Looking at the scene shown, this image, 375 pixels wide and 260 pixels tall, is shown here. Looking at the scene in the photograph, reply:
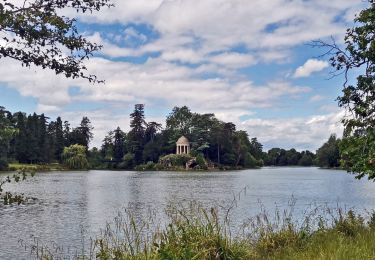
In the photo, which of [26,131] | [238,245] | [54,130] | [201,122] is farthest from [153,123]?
[238,245]

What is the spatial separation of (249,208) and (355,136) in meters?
15.1

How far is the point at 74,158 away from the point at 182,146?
113 ft

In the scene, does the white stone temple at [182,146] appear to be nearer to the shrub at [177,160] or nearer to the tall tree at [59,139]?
the shrub at [177,160]

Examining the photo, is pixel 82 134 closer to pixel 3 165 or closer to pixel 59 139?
pixel 59 139

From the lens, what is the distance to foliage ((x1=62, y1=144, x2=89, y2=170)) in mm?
119688

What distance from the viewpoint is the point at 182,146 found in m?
138

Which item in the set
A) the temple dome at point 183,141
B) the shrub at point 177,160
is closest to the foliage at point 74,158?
the shrub at point 177,160

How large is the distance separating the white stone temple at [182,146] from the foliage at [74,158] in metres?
29.7

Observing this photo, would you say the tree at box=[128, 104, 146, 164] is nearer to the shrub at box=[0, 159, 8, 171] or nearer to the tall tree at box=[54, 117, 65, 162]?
the tall tree at box=[54, 117, 65, 162]

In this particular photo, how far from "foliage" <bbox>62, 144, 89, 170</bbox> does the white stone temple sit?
29660 millimetres

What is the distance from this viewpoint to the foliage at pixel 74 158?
4712 inches

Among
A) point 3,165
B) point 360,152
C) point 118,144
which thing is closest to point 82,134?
point 118,144

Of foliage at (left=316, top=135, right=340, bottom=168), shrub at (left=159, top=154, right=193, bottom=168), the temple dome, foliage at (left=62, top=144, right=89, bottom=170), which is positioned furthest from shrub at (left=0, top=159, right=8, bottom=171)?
foliage at (left=316, top=135, right=340, bottom=168)

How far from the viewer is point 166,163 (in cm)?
12900
